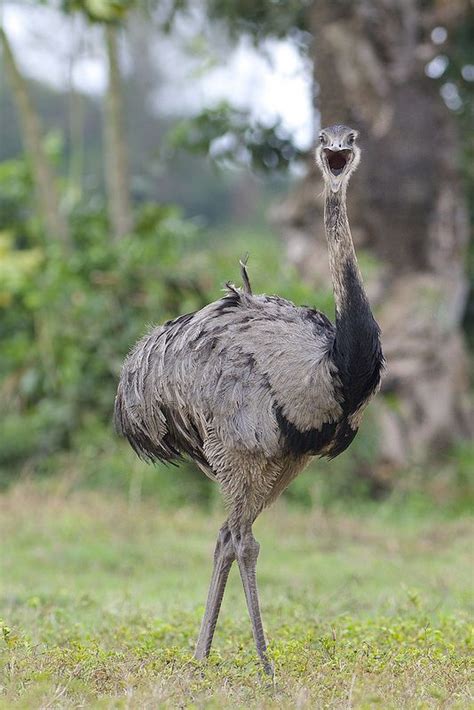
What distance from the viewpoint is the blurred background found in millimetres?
11367

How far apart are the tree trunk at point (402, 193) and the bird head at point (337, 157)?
22.2 ft

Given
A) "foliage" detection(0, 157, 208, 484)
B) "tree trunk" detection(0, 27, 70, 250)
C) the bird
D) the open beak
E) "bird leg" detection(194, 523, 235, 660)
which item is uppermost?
"tree trunk" detection(0, 27, 70, 250)

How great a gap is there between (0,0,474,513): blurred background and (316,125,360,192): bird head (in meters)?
5.34

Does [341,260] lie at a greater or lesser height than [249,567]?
greater

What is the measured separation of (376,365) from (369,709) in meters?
1.42

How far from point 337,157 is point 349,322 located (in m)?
0.69

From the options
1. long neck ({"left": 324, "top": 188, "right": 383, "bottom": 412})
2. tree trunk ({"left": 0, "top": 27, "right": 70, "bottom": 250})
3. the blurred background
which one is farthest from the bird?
tree trunk ({"left": 0, "top": 27, "right": 70, "bottom": 250})

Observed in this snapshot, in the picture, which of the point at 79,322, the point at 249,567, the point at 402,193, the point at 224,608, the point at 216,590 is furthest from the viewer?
the point at 402,193

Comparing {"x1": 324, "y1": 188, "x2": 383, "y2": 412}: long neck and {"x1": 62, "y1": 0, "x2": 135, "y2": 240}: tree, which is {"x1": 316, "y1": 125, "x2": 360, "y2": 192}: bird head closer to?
{"x1": 324, "y1": 188, "x2": 383, "y2": 412}: long neck

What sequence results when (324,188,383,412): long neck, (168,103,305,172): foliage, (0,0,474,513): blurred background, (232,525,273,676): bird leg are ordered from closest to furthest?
1. (324,188,383,412): long neck
2. (232,525,273,676): bird leg
3. (0,0,474,513): blurred background
4. (168,103,305,172): foliage

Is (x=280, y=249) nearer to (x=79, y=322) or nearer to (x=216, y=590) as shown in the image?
(x=79, y=322)

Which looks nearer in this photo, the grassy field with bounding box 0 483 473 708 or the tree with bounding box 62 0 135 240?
the grassy field with bounding box 0 483 473 708

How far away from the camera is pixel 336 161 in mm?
5148

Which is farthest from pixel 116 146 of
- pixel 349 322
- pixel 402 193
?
pixel 349 322
